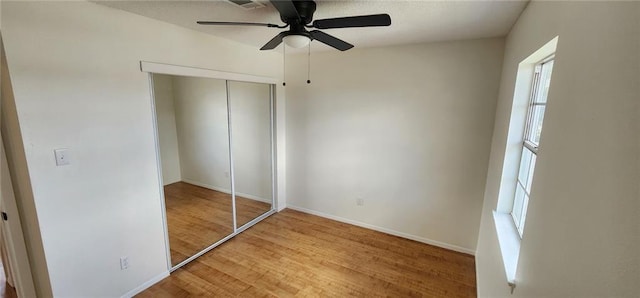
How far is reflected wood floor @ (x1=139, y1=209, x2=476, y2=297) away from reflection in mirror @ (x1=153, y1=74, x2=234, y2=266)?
12.3 inches

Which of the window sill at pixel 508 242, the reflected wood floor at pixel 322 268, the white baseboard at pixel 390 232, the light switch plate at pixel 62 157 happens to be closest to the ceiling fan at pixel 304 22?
the light switch plate at pixel 62 157

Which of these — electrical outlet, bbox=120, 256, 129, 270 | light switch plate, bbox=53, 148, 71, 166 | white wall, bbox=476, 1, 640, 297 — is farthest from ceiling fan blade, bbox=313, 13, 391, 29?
electrical outlet, bbox=120, 256, 129, 270

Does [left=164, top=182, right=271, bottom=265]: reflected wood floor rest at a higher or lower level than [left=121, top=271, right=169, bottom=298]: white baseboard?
higher

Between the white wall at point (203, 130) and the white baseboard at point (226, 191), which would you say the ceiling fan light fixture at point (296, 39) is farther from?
the white baseboard at point (226, 191)

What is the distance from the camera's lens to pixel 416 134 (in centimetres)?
313

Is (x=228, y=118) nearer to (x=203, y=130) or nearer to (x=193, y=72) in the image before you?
(x=203, y=130)

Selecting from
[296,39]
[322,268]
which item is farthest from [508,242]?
[296,39]

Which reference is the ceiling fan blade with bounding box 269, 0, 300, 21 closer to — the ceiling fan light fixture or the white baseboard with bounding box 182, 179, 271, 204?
the ceiling fan light fixture

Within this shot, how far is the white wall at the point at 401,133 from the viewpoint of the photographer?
2.83 meters

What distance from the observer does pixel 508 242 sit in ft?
5.35

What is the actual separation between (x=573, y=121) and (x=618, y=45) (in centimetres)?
31

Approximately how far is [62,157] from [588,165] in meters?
2.80

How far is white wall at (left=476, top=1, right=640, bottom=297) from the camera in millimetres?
544

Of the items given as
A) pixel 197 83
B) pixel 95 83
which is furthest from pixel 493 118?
pixel 95 83
